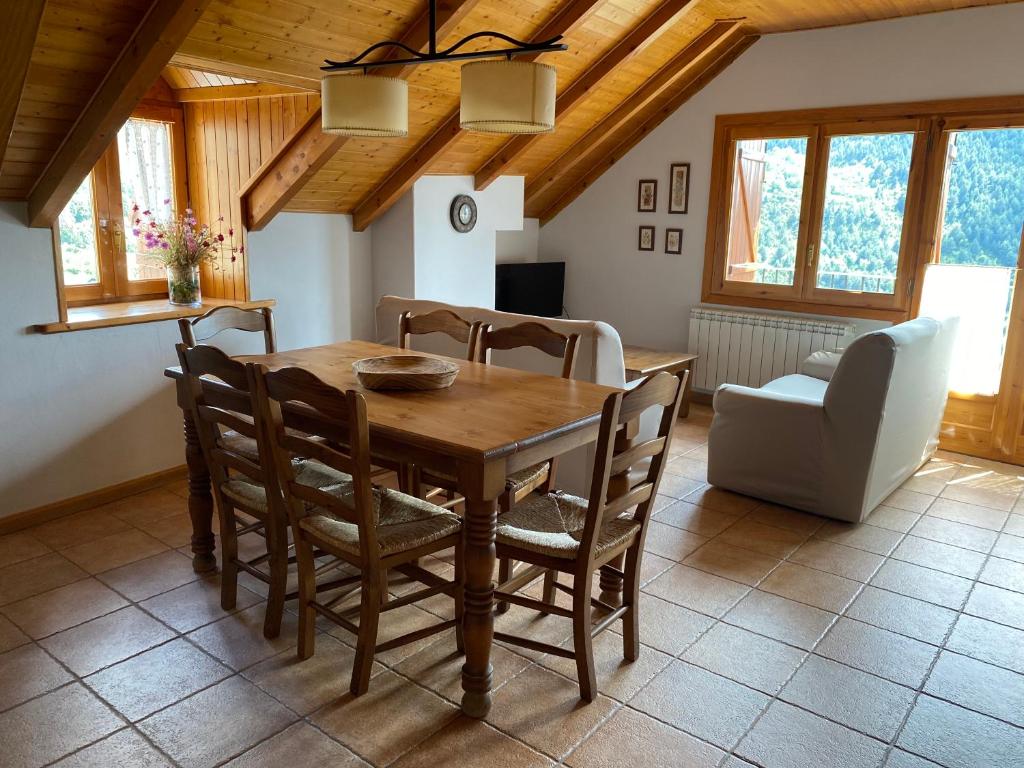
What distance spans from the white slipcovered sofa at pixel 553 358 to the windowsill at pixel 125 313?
82 centimetres

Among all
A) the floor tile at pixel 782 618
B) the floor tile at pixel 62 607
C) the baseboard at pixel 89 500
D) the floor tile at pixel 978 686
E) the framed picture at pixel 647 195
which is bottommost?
the floor tile at pixel 978 686

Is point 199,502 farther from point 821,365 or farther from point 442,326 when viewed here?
point 821,365

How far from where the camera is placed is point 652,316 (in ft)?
21.5

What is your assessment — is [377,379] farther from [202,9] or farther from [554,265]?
[554,265]

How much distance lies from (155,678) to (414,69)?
9.60 feet

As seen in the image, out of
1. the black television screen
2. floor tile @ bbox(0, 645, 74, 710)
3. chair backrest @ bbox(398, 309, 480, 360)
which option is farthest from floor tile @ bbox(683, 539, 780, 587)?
the black television screen

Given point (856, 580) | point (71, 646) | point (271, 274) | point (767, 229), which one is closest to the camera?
point (71, 646)

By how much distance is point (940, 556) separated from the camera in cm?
358

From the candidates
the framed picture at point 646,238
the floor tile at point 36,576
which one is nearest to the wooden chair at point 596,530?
the floor tile at point 36,576

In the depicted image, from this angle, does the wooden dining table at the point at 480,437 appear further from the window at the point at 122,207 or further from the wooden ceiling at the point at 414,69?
the window at the point at 122,207

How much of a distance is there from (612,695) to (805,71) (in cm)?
471

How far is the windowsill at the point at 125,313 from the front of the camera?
3670mm

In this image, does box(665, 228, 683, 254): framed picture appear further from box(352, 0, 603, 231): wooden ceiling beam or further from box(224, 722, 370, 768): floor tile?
box(224, 722, 370, 768): floor tile

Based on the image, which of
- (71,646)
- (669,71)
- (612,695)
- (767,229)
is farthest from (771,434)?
(71,646)
